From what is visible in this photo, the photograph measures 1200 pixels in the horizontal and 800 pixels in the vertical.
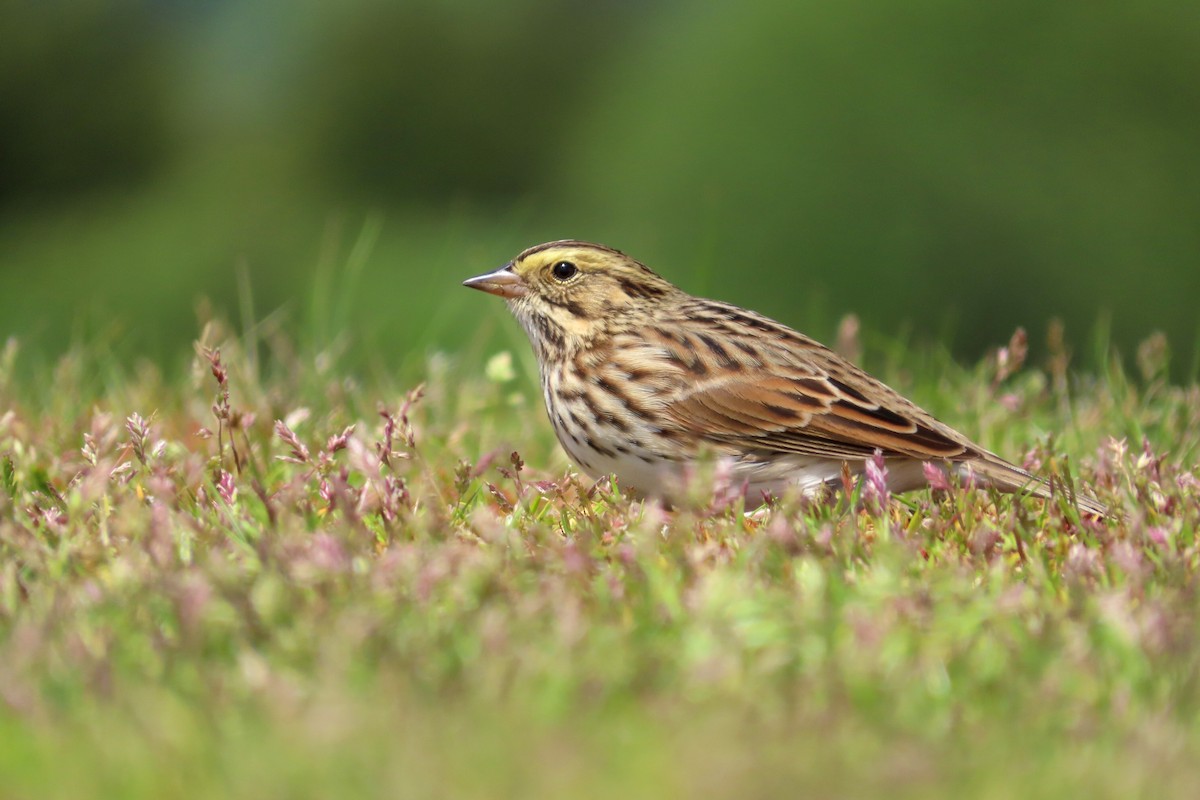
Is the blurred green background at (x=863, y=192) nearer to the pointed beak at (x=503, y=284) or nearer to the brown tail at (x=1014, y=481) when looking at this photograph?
the pointed beak at (x=503, y=284)

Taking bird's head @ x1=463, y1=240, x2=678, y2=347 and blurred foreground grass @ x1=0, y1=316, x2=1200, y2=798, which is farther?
bird's head @ x1=463, y1=240, x2=678, y2=347

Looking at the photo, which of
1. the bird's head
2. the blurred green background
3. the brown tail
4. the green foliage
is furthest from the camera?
the green foliage

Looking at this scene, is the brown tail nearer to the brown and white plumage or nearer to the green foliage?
the brown and white plumage

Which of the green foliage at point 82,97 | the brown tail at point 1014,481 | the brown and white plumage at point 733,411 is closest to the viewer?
the brown tail at point 1014,481

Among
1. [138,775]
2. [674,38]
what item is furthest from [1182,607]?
[674,38]

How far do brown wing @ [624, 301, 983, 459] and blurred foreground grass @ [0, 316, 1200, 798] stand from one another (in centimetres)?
40

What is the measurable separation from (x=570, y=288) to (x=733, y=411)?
1134 millimetres

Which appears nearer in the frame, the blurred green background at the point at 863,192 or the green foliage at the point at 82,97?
the blurred green background at the point at 863,192

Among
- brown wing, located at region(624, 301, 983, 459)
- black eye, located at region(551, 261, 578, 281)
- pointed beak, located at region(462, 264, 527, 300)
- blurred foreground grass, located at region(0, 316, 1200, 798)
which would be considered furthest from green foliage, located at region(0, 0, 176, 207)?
blurred foreground grass, located at region(0, 316, 1200, 798)

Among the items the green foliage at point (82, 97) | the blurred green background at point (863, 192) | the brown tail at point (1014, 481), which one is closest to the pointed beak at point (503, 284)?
the brown tail at point (1014, 481)

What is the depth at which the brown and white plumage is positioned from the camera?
5.68m

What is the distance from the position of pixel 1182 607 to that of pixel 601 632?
A: 4.94 ft

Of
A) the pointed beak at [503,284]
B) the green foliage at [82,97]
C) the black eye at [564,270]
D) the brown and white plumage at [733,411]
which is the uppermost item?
the black eye at [564,270]

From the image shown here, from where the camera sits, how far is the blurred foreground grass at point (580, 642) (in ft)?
9.85
